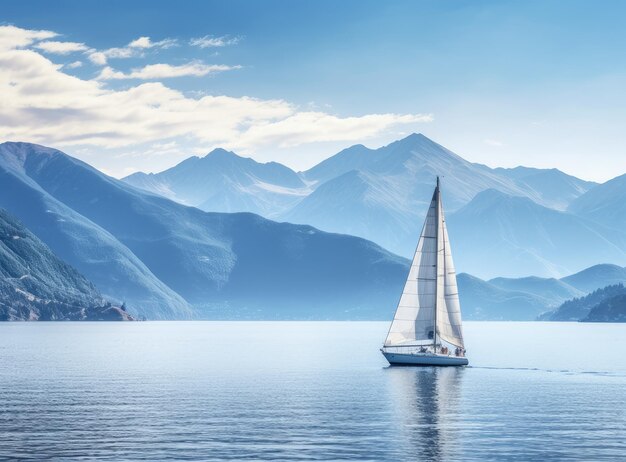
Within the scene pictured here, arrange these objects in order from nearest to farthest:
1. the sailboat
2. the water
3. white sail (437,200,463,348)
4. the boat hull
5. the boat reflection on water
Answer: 1. the water
2. the boat reflection on water
3. the sailboat
4. white sail (437,200,463,348)
5. the boat hull

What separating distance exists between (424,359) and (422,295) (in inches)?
490

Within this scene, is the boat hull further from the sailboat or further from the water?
the sailboat

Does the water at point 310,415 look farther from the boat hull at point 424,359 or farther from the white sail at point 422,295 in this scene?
the white sail at point 422,295

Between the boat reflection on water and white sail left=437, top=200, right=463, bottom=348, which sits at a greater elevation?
white sail left=437, top=200, right=463, bottom=348

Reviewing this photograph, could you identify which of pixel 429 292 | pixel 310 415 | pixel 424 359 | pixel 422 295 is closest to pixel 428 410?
pixel 310 415

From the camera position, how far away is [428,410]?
116m

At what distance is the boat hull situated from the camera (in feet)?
548

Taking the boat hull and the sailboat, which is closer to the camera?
the sailboat

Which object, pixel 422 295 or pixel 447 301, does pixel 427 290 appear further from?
pixel 447 301

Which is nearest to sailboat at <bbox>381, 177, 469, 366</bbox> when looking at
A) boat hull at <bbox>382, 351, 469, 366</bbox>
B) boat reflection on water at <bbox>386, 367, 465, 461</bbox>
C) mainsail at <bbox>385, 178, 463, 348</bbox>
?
mainsail at <bbox>385, 178, 463, 348</bbox>

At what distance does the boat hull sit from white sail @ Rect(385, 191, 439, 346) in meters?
5.56

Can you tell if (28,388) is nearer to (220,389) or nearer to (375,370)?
(220,389)

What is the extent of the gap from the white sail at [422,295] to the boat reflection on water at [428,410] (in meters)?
7.67

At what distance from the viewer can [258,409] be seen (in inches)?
4577
